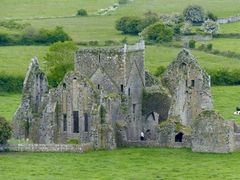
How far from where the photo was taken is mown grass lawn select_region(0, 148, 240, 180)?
278ft

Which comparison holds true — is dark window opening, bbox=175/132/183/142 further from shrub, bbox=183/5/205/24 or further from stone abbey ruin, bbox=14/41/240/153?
shrub, bbox=183/5/205/24

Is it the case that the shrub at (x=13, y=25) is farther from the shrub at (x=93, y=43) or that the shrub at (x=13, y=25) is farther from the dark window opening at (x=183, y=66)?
the dark window opening at (x=183, y=66)

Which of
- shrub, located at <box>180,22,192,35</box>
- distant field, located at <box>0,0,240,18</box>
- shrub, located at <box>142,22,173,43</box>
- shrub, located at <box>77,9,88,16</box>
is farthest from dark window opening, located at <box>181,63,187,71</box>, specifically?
shrub, located at <box>77,9,88,16</box>

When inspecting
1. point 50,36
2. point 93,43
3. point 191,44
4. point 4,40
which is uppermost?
point 50,36

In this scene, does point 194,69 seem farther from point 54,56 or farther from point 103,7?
point 103,7

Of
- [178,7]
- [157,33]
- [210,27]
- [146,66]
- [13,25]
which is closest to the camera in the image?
[146,66]

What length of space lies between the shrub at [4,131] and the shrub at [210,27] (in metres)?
67.5

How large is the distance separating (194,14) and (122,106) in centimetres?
7506

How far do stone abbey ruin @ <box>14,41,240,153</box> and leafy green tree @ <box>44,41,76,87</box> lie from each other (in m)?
11.7

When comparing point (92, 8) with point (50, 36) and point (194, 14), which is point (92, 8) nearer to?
point (194, 14)

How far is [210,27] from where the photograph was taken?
16188 centimetres

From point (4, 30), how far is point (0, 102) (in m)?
38.0

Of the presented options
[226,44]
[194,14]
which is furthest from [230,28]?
[226,44]

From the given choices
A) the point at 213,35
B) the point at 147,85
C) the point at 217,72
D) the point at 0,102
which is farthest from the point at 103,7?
the point at 147,85
